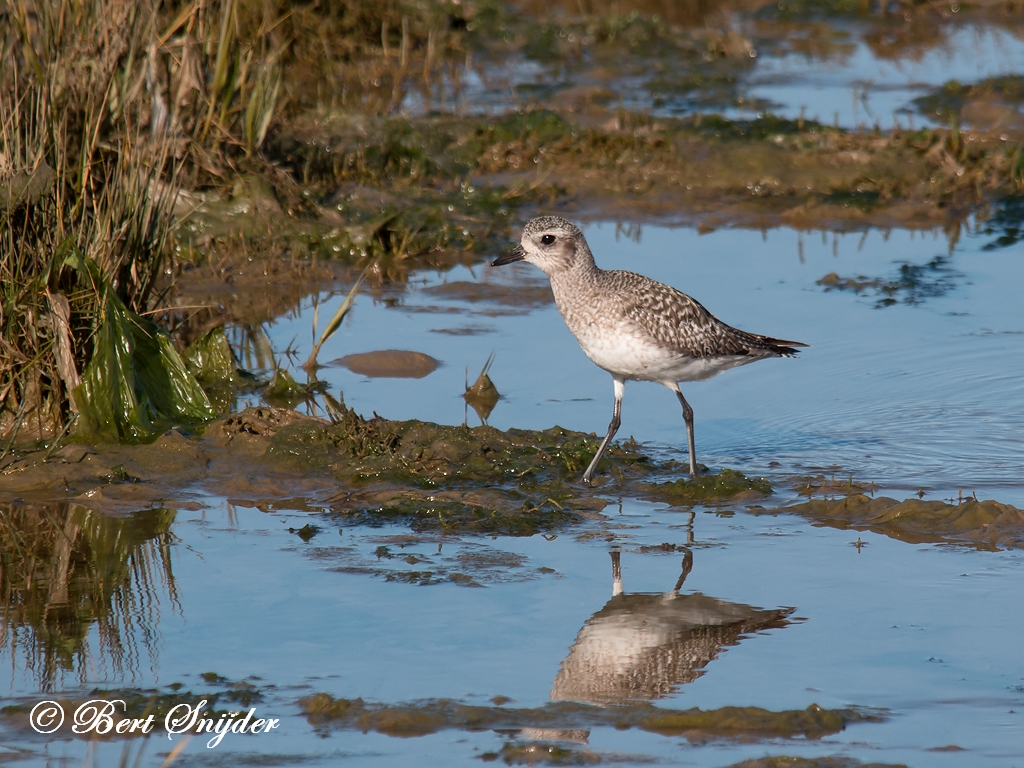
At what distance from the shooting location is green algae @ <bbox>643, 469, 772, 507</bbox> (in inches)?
305

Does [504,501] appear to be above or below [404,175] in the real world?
below

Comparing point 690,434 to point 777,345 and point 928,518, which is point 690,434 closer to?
point 777,345

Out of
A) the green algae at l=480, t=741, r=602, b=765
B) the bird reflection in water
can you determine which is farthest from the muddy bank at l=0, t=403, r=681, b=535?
the green algae at l=480, t=741, r=602, b=765

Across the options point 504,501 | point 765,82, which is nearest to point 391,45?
point 765,82

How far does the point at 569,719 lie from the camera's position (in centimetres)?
517

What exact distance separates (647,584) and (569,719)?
1460 mm

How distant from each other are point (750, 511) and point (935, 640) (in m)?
1.80

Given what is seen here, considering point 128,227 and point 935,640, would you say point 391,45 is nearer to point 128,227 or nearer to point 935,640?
point 128,227

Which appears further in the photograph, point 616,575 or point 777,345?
point 777,345

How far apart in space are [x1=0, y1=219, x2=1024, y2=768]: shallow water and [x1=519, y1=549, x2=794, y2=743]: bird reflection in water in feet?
0.10

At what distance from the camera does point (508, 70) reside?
18.3 metres

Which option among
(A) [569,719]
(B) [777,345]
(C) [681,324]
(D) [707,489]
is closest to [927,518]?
(D) [707,489]

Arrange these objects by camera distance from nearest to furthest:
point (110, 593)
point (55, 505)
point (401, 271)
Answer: point (110, 593) < point (55, 505) < point (401, 271)

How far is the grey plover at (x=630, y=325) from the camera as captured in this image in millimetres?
7879
